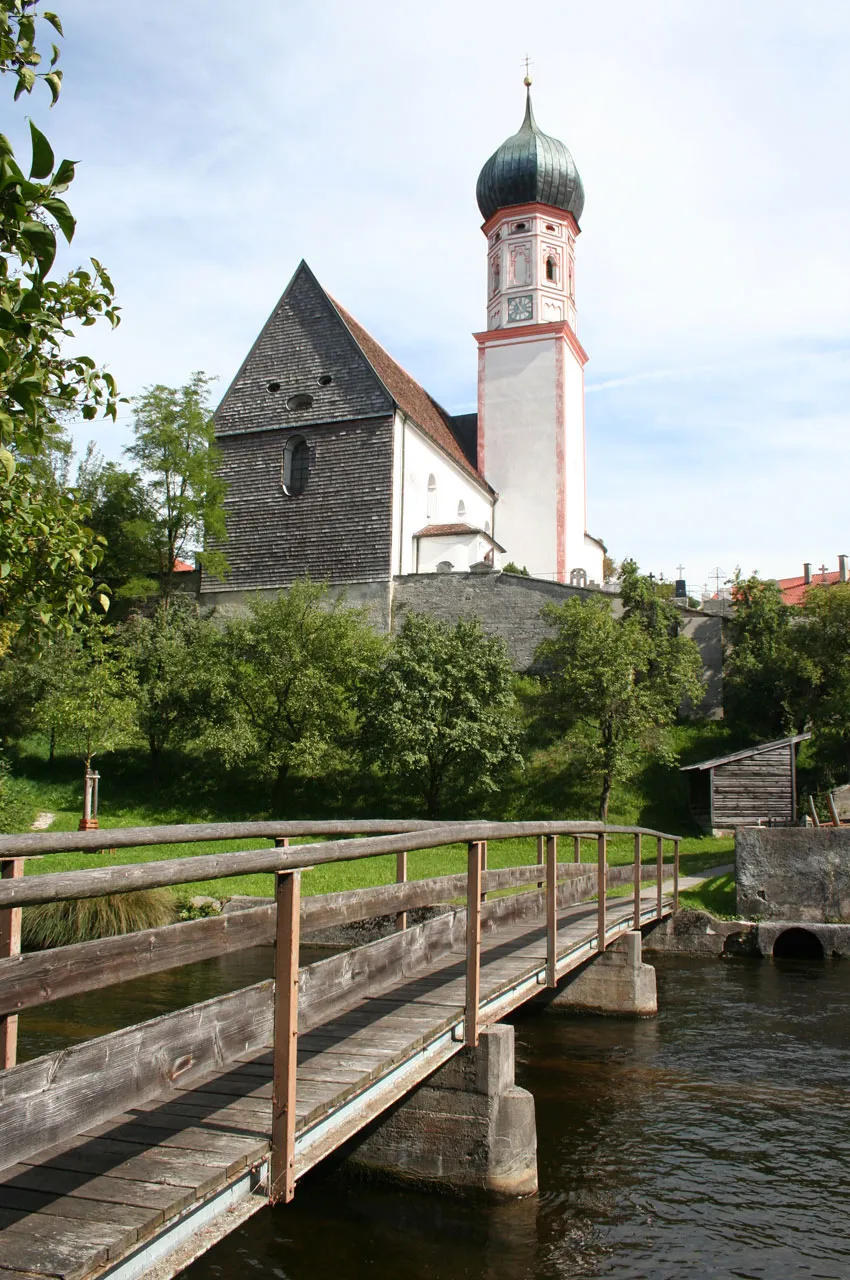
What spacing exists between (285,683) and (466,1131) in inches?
873

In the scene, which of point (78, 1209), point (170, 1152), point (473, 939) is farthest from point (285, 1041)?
point (473, 939)

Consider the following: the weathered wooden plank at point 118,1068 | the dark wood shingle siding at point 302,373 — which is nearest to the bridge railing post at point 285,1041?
the weathered wooden plank at point 118,1068

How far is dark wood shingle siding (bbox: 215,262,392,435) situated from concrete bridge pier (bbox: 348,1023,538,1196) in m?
29.4

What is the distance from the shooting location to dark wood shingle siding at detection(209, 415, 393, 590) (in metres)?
34.1

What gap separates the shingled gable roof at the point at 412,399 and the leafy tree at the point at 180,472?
5578 mm

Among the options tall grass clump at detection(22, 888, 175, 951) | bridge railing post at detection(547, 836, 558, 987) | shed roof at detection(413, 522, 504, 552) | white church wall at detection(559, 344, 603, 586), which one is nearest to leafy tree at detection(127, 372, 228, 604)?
shed roof at detection(413, 522, 504, 552)

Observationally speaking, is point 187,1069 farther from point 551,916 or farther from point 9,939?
point 551,916

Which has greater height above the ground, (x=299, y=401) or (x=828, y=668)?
(x=299, y=401)

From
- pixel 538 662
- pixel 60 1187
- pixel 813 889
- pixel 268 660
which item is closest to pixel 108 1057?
pixel 60 1187

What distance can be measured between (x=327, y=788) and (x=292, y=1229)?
76.1ft

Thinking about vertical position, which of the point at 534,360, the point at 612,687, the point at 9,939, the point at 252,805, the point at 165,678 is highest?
the point at 534,360

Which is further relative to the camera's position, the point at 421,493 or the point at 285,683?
the point at 421,493

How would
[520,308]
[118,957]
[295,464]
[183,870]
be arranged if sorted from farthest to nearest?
1. [520,308]
2. [295,464]
3. [118,957]
4. [183,870]

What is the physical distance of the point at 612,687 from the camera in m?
26.8
